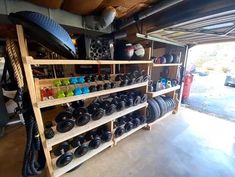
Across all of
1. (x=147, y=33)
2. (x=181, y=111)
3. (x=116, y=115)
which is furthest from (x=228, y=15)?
(x=181, y=111)

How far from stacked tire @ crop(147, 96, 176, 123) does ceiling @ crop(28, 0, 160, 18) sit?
5.77 feet

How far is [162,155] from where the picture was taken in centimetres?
208

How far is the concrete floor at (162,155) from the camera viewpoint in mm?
1780

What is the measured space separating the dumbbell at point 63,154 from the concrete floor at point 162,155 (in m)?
0.27

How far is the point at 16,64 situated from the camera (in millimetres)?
1155

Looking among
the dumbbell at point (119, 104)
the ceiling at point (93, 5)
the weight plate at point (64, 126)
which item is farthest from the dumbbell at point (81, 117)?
the ceiling at point (93, 5)

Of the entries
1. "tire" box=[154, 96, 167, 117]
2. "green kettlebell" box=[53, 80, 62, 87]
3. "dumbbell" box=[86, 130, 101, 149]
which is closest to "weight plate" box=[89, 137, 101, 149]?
"dumbbell" box=[86, 130, 101, 149]

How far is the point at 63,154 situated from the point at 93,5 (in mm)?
1883

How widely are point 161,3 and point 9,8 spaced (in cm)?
172

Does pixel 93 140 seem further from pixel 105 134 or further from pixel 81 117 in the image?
pixel 81 117

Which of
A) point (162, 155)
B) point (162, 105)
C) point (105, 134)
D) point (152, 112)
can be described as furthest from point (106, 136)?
point (162, 105)

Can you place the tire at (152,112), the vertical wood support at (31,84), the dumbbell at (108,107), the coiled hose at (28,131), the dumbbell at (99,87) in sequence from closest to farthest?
1. the vertical wood support at (31,84)
2. the coiled hose at (28,131)
3. the dumbbell at (99,87)
4. the dumbbell at (108,107)
5. the tire at (152,112)

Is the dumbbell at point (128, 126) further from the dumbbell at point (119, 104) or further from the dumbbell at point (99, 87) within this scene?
the dumbbell at point (99, 87)

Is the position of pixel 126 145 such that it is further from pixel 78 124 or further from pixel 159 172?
pixel 78 124
